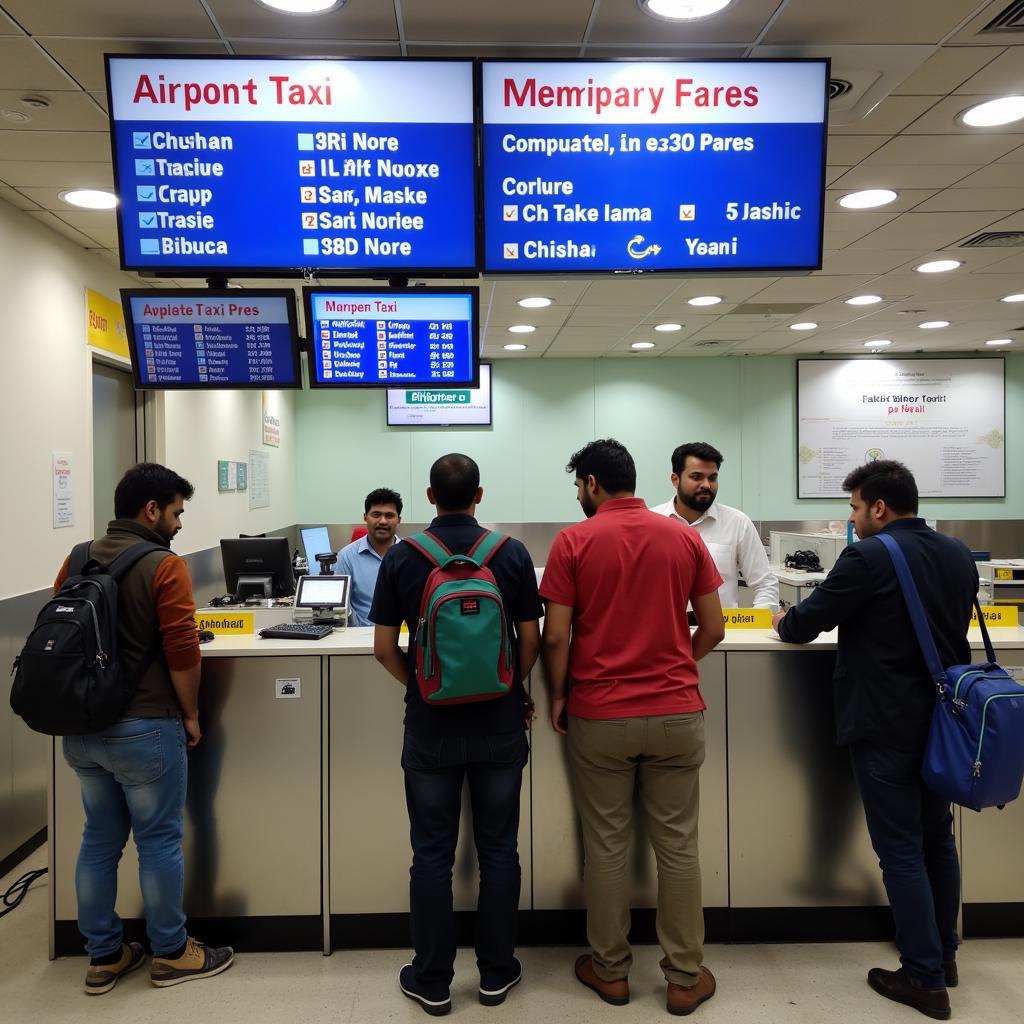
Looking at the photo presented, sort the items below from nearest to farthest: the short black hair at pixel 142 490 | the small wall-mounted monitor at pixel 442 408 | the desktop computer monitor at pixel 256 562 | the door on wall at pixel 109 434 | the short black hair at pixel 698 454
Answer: the short black hair at pixel 142 490
the short black hair at pixel 698 454
the door on wall at pixel 109 434
the desktop computer monitor at pixel 256 562
the small wall-mounted monitor at pixel 442 408

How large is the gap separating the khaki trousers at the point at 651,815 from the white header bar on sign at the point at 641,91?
5.62 ft

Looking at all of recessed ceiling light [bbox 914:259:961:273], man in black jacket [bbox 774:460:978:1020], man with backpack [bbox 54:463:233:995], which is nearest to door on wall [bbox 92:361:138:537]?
man with backpack [bbox 54:463:233:995]

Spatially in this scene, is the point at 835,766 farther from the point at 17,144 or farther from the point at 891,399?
the point at 891,399

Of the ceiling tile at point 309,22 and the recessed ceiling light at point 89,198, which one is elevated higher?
the ceiling tile at point 309,22

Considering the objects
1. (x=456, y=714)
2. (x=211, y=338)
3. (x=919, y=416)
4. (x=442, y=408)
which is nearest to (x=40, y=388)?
(x=211, y=338)

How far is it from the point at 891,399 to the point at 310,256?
7141 millimetres

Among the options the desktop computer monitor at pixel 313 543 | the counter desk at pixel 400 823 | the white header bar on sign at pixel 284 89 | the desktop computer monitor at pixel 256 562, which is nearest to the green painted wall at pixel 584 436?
the desktop computer monitor at pixel 313 543

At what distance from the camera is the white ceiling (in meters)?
2.22

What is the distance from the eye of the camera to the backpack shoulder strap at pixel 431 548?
Result: 2.13m

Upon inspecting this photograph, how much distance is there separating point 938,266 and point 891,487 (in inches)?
125

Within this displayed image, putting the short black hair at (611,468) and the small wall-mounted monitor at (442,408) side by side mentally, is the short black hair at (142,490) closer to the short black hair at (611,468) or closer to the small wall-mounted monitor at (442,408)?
the short black hair at (611,468)

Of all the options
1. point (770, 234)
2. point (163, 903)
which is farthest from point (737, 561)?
point (163, 903)

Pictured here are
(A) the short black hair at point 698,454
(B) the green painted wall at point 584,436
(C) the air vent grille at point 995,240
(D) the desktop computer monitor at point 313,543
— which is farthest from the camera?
(B) the green painted wall at point 584,436

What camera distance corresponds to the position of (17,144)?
291 cm
